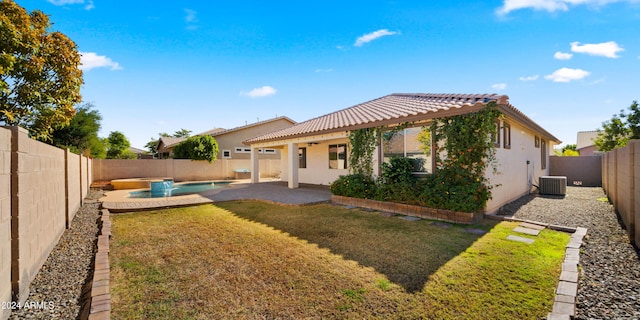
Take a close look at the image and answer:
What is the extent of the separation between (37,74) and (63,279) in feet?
39.2

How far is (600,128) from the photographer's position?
26.6 m

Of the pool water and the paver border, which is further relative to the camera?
the pool water

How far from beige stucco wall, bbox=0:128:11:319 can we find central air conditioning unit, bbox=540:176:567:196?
17172 mm

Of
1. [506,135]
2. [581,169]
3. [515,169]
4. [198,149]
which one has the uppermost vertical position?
[198,149]

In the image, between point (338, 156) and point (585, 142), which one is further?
point (585, 142)

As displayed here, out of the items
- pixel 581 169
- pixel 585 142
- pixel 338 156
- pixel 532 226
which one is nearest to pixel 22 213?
pixel 532 226

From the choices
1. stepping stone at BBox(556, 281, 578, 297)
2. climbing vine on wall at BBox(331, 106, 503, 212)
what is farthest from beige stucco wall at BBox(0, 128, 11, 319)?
climbing vine on wall at BBox(331, 106, 503, 212)

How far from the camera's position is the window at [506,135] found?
9.22 meters

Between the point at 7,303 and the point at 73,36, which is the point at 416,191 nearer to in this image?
the point at 7,303

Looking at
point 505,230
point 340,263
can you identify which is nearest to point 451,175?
point 505,230

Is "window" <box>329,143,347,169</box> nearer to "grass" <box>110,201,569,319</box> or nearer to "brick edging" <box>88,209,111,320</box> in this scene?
"grass" <box>110,201,569,319</box>

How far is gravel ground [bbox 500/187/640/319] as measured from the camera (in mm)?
3035

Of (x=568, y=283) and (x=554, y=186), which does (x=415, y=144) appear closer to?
(x=568, y=283)

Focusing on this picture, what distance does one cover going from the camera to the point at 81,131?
1970cm
